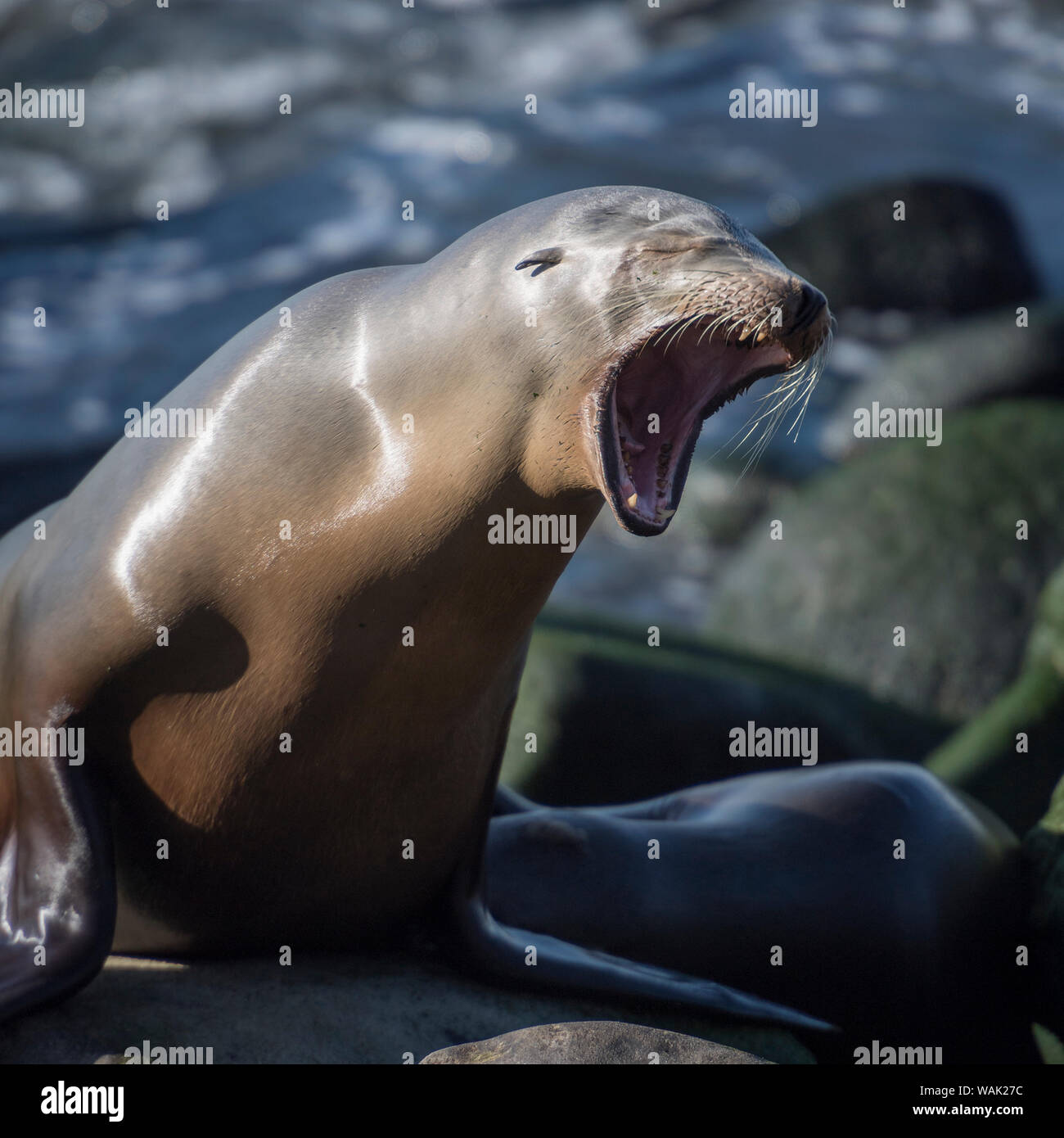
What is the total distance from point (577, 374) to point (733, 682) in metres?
4.34

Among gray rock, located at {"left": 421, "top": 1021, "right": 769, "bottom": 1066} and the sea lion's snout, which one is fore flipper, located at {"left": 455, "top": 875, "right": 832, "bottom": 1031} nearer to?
gray rock, located at {"left": 421, "top": 1021, "right": 769, "bottom": 1066}

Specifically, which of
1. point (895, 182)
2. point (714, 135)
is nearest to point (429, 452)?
point (714, 135)

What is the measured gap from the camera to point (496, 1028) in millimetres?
3781

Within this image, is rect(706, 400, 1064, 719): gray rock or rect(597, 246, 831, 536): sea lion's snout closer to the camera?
rect(597, 246, 831, 536): sea lion's snout

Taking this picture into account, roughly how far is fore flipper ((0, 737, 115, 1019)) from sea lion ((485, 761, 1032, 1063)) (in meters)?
1.38

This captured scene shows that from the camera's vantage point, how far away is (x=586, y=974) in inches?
160

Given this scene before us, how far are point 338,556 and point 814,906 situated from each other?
7.05 ft

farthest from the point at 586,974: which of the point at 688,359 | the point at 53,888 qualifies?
the point at 688,359

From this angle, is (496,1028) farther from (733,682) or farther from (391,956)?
(733,682)

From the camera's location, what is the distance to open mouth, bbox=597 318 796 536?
127 inches
